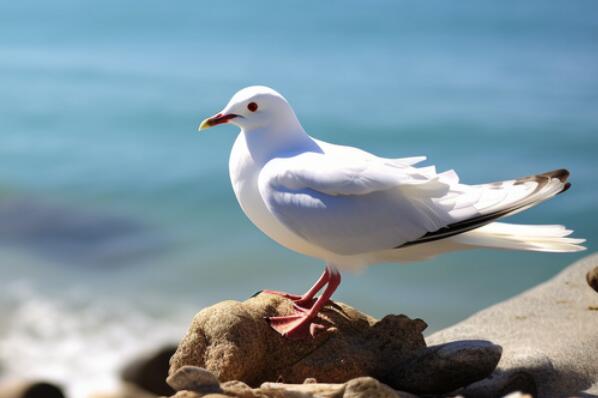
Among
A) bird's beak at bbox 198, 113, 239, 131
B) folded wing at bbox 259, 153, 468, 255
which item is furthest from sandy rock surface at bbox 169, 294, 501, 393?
bird's beak at bbox 198, 113, 239, 131

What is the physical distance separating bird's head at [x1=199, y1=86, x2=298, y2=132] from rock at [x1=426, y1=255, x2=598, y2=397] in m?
1.57

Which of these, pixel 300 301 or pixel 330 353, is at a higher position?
pixel 300 301

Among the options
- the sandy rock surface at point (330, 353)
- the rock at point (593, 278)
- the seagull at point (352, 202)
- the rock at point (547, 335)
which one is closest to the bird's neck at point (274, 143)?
the seagull at point (352, 202)

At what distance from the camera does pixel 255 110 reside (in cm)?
475

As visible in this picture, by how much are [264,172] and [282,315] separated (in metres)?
0.73

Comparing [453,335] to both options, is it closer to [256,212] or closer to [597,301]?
[597,301]

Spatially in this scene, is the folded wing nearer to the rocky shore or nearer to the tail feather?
the tail feather

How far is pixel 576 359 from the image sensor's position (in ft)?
16.5

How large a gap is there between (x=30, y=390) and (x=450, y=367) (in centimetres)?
235

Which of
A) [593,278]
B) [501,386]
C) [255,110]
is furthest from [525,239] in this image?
[255,110]

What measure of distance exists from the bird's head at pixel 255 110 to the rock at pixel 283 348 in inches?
34.4

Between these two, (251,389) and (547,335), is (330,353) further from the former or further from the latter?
(547,335)

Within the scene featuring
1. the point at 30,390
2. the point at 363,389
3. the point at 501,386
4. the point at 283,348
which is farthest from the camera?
the point at 30,390

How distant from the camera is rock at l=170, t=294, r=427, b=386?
176 inches
